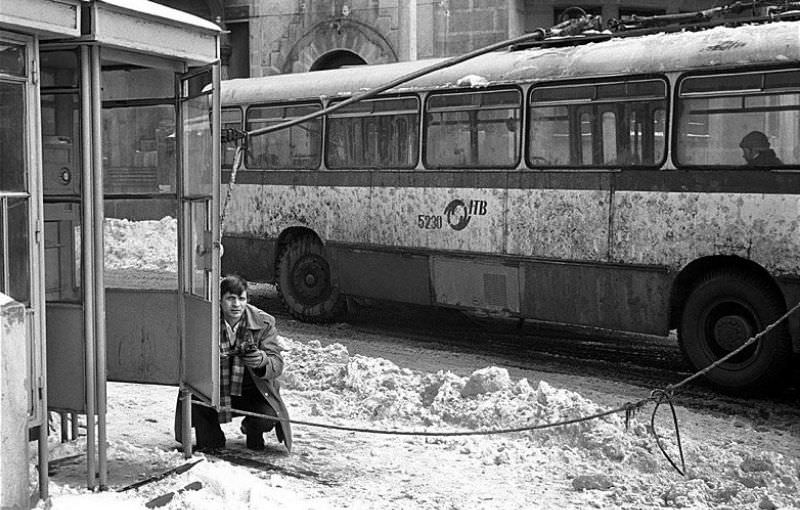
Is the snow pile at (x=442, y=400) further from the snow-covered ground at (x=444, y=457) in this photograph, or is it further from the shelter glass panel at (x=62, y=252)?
the shelter glass panel at (x=62, y=252)

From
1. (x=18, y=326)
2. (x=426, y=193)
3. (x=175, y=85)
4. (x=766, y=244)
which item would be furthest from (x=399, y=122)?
(x=18, y=326)

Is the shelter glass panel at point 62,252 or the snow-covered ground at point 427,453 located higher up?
the shelter glass panel at point 62,252

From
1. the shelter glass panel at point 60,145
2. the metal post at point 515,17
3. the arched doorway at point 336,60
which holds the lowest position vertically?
the shelter glass panel at point 60,145

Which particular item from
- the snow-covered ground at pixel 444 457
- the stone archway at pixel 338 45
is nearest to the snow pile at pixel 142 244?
the snow-covered ground at pixel 444 457

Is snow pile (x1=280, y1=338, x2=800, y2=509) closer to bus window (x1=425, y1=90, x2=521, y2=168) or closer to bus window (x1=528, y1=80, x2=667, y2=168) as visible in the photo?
bus window (x1=528, y1=80, x2=667, y2=168)

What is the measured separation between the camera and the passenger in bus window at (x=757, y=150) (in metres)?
9.45

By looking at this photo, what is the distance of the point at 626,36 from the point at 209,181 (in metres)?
5.49

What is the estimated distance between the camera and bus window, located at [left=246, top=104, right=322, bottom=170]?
1366 cm

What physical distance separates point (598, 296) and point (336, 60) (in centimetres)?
1491

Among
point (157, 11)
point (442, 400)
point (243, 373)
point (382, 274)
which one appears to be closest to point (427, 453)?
point (442, 400)

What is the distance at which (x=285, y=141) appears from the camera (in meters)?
14.0

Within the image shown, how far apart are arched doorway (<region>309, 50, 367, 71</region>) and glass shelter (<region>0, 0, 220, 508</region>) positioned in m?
16.2

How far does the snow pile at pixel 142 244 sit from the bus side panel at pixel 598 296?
393 cm

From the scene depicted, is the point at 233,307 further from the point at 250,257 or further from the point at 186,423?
the point at 250,257
